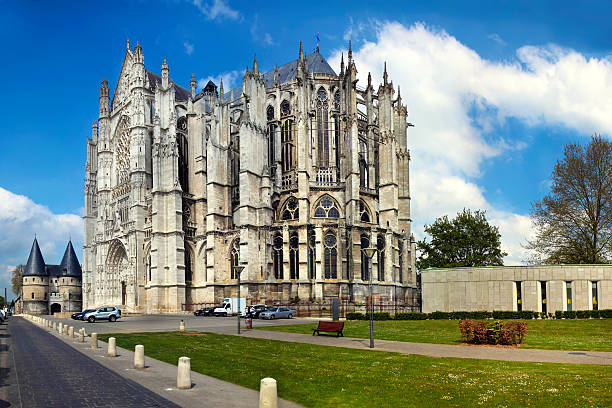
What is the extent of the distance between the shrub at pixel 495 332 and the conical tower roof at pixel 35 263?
95.0 meters

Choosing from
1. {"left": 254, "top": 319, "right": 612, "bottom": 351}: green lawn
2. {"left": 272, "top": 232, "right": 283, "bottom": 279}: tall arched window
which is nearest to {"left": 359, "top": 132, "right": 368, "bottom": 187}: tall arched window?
{"left": 272, "top": 232, "right": 283, "bottom": 279}: tall arched window

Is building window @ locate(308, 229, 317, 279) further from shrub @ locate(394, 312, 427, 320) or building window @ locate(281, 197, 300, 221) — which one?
shrub @ locate(394, 312, 427, 320)

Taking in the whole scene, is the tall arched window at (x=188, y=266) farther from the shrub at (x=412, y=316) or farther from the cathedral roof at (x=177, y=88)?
the shrub at (x=412, y=316)

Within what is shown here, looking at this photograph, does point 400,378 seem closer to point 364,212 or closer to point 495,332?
point 495,332

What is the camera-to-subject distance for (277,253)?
55.7m

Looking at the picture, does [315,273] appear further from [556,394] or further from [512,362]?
[556,394]

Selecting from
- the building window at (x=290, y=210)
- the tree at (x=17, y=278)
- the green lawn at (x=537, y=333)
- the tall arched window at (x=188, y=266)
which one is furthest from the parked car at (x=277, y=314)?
the tree at (x=17, y=278)

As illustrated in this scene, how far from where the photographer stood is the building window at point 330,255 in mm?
52656

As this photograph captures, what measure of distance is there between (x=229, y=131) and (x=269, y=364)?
49.0 m

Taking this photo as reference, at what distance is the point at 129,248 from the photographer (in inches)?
2484

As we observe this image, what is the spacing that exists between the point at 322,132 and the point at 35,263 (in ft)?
226

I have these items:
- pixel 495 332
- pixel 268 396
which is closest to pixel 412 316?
pixel 495 332

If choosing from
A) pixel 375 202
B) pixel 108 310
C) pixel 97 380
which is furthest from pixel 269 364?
pixel 375 202

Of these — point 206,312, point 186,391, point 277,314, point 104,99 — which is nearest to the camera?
point 186,391
